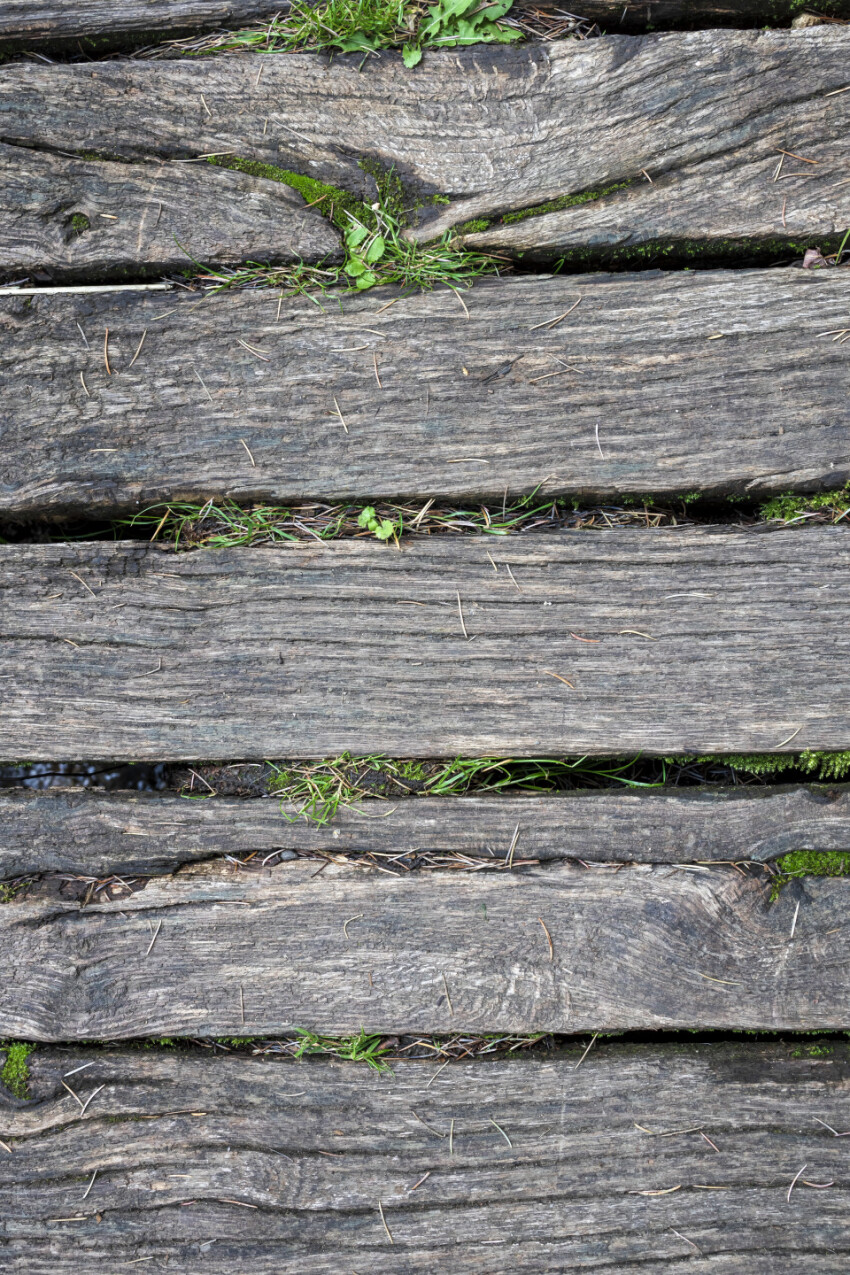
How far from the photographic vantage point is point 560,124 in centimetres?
196

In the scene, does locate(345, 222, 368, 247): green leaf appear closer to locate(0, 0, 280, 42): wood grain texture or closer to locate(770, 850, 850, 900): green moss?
locate(0, 0, 280, 42): wood grain texture

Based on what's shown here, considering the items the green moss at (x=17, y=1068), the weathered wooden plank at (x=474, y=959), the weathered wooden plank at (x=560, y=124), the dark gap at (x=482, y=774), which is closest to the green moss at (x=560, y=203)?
the weathered wooden plank at (x=560, y=124)

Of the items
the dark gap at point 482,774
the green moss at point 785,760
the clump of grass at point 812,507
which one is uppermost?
the clump of grass at point 812,507

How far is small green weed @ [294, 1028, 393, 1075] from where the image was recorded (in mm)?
1953

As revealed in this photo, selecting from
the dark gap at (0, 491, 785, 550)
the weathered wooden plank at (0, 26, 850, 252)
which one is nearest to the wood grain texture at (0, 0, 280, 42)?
the weathered wooden plank at (0, 26, 850, 252)

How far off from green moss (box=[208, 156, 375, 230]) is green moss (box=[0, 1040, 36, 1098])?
7.61ft

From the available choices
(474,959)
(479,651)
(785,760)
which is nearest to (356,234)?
(479,651)

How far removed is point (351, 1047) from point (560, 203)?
2.25 m

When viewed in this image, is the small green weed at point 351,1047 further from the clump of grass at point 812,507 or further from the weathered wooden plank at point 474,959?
the clump of grass at point 812,507

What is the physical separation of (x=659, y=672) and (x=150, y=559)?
1372 mm

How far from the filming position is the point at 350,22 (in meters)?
1.93

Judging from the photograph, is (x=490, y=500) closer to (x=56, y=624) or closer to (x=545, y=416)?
(x=545, y=416)

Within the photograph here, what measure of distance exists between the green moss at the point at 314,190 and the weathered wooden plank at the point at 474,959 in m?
1.70

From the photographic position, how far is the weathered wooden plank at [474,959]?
194 centimetres
